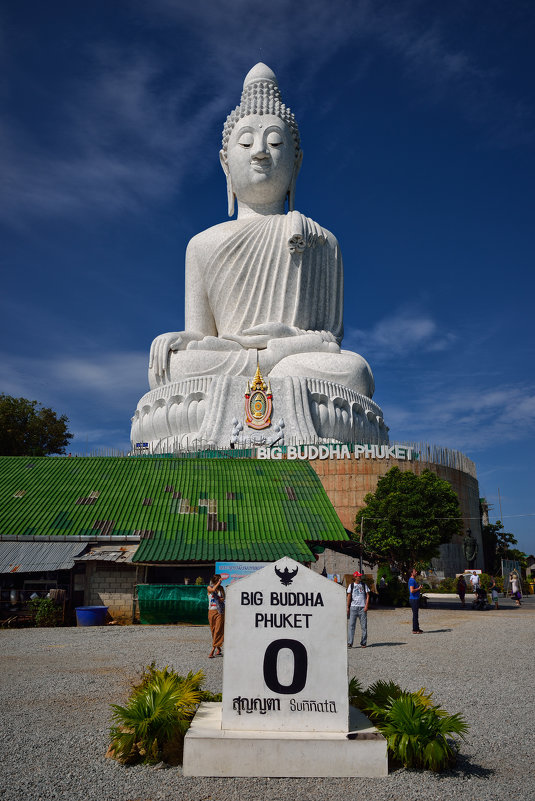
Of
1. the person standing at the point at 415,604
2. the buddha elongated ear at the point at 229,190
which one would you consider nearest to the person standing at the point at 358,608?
the person standing at the point at 415,604

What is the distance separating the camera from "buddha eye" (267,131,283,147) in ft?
103

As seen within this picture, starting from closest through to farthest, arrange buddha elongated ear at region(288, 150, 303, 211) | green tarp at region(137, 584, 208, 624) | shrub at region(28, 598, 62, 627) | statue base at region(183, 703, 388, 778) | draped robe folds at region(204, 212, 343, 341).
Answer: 1. statue base at region(183, 703, 388, 778)
2. green tarp at region(137, 584, 208, 624)
3. shrub at region(28, 598, 62, 627)
4. draped robe folds at region(204, 212, 343, 341)
5. buddha elongated ear at region(288, 150, 303, 211)

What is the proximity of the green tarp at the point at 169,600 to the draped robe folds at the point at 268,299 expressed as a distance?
49.6 ft

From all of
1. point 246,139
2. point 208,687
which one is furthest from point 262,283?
point 208,687

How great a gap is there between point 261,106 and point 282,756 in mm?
31770

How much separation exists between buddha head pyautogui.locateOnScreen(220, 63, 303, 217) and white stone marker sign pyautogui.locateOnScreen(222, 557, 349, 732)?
28742mm

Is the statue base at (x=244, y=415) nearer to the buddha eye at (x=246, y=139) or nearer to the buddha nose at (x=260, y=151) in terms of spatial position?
the buddha nose at (x=260, y=151)

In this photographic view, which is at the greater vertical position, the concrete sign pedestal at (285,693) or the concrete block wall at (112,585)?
the concrete block wall at (112,585)


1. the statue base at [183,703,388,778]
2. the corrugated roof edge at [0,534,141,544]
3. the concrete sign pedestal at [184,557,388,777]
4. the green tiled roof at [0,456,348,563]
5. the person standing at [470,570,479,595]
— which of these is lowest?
the statue base at [183,703,388,778]

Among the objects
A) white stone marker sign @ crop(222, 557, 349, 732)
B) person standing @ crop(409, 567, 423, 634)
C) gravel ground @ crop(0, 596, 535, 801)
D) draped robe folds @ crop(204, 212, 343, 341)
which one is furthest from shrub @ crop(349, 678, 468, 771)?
draped robe folds @ crop(204, 212, 343, 341)

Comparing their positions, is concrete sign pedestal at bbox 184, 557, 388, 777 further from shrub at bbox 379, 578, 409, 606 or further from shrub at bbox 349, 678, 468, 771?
shrub at bbox 379, 578, 409, 606

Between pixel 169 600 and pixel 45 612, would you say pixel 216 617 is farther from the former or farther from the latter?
pixel 45 612

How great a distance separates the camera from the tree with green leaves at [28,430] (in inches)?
1337

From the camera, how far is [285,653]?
4.96 meters
